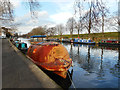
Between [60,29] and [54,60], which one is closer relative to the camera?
[54,60]

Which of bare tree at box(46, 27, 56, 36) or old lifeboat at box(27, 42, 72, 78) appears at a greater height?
bare tree at box(46, 27, 56, 36)

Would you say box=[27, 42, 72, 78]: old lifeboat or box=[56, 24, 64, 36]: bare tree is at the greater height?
box=[56, 24, 64, 36]: bare tree

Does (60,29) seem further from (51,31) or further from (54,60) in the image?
(54,60)

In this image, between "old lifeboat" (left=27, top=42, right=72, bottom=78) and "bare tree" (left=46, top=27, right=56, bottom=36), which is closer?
"old lifeboat" (left=27, top=42, right=72, bottom=78)

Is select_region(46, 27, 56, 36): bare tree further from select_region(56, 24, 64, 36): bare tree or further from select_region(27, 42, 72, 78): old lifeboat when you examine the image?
select_region(27, 42, 72, 78): old lifeboat

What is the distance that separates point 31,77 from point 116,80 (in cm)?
693

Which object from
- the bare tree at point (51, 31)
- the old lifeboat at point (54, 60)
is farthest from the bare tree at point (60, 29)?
the old lifeboat at point (54, 60)

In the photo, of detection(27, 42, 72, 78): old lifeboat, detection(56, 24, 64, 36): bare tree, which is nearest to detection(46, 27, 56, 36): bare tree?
detection(56, 24, 64, 36): bare tree

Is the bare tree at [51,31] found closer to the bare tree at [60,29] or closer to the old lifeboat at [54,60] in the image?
the bare tree at [60,29]

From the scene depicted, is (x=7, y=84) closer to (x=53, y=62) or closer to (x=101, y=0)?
(x=53, y=62)

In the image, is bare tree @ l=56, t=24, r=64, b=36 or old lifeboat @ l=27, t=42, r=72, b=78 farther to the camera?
bare tree @ l=56, t=24, r=64, b=36

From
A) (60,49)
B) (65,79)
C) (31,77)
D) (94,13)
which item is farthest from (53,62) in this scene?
(94,13)

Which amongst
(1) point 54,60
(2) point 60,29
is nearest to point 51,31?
(2) point 60,29

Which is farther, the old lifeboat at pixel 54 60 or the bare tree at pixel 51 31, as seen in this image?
the bare tree at pixel 51 31
